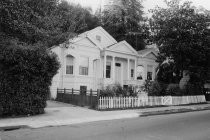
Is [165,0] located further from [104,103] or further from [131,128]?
[131,128]

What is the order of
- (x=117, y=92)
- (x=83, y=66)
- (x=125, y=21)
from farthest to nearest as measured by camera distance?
(x=125, y=21)
(x=83, y=66)
(x=117, y=92)

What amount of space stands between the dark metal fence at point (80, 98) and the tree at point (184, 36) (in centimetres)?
1074

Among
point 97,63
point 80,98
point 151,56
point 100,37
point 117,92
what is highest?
point 100,37

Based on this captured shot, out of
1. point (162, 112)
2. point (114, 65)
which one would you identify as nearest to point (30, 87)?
point (162, 112)

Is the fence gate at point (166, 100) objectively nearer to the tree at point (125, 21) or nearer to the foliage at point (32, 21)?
the foliage at point (32, 21)

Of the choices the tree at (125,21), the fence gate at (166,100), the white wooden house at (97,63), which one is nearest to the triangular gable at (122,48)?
the white wooden house at (97,63)

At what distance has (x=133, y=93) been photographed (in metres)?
18.9

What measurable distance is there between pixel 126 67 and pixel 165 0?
28.3 ft

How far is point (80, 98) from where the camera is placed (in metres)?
18.0

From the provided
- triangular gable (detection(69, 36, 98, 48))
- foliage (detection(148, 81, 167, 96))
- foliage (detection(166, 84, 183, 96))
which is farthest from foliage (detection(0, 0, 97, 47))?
foliage (detection(166, 84, 183, 96))

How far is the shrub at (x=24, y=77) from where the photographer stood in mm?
11875

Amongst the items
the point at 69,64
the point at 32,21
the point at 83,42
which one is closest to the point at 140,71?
the point at 83,42

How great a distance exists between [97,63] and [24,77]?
1379cm

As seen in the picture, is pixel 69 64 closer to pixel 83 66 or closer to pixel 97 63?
pixel 83 66
